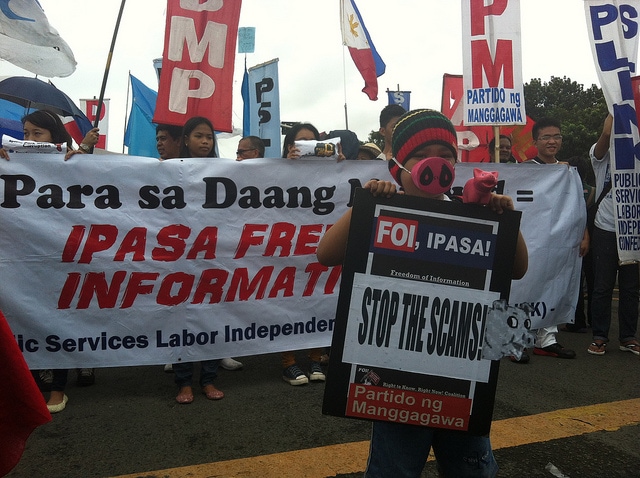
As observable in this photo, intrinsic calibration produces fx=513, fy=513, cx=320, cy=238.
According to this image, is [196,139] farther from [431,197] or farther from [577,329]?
[577,329]

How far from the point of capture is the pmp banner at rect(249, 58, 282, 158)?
664cm

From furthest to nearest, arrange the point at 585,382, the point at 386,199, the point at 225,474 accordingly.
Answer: the point at 585,382 → the point at 225,474 → the point at 386,199

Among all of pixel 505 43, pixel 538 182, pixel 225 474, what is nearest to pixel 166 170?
pixel 225 474

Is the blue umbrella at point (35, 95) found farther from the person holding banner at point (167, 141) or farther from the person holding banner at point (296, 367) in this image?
the person holding banner at point (296, 367)

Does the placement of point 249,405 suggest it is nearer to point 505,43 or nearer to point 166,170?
point 166,170

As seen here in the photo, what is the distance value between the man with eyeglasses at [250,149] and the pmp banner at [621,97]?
3049mm

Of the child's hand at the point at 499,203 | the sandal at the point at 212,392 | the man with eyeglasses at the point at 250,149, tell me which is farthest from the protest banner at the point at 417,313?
the man with eyeglasses at the point at 250,149

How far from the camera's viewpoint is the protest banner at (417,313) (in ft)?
4.75

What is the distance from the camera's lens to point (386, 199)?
1466mm

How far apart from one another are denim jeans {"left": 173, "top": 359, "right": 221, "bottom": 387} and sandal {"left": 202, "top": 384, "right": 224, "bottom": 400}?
0.12ft

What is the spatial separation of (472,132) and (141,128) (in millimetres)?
4823

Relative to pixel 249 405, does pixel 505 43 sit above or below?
above

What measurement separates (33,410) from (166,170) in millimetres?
2516

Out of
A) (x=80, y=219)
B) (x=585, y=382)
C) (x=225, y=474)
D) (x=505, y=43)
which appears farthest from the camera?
(x=505, y=43)
